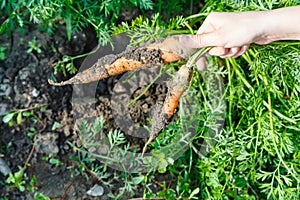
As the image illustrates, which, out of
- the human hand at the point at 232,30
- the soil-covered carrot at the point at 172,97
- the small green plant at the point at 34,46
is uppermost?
the human hand at the point at 232,30

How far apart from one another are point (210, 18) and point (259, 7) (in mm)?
305

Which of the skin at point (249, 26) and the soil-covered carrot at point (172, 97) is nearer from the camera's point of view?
the skin at point (249, 26)

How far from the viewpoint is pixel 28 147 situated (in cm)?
198

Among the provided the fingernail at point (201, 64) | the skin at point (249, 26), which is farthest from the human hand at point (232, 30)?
the fingernail at point (201, 64)

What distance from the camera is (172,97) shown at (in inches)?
63.6

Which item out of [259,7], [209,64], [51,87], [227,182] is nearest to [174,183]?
[227,182]

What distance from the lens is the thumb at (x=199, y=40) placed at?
4.58ft

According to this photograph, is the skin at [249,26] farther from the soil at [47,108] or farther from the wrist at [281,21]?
the soil at [47,108]

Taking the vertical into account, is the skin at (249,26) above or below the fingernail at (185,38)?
above

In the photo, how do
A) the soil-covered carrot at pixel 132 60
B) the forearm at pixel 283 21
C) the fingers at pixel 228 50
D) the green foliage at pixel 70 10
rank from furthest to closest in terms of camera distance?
the green foliage at pixel 70 10 < the soil-covered carrot at pixel 132 60 < the fingers at pixel 228 50 < the forearm at pixel 283 21

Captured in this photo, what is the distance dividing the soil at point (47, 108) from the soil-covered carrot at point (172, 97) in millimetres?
323

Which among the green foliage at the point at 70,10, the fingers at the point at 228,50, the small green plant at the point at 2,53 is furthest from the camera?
the small green plant at the point at 2,53

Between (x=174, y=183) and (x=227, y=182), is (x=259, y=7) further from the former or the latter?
(x=174, y=183)

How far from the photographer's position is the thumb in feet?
4.58
